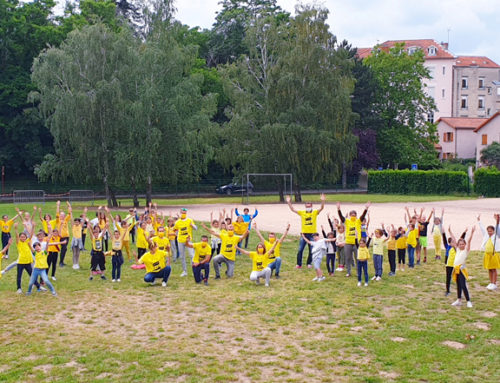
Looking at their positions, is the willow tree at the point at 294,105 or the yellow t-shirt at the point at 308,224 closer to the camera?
the yellow t-shirt at the point at 308,224

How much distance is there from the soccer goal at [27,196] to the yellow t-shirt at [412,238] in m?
35.5

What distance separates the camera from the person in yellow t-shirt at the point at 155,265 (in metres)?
14.2

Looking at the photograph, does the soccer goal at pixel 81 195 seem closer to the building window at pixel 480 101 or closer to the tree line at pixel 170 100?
the tree line at pixel 170 100

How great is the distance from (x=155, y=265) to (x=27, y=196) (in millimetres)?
36257

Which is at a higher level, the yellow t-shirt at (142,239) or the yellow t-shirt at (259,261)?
the yellow t-shirt at (142,239)

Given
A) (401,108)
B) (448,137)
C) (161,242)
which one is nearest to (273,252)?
(161,242)

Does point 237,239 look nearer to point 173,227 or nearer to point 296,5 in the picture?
point 173,227

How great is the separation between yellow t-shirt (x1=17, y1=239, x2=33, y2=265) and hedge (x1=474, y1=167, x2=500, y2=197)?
45.6 metres

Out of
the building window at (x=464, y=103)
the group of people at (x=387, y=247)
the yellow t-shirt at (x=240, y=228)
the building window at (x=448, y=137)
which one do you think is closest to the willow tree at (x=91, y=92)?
the yellow t-shirt at (x=240, y=228)

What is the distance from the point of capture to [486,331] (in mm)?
10289

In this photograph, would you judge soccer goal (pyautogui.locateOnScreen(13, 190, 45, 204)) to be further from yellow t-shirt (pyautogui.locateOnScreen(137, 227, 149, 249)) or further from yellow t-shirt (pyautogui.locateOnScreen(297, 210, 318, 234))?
yellow t-shirt (pyautogui.locateOnScreen(297, 210, 318, 234))

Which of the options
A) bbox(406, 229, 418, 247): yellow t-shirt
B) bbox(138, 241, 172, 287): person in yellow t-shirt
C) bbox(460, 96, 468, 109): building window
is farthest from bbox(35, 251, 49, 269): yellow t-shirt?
bbox(460, 96, 468, 109): building window

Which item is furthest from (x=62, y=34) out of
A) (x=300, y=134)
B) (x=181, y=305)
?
(x=181, y=305)

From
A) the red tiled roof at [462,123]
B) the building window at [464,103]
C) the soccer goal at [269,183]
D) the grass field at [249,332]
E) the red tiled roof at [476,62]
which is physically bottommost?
the grass field at [249,332]
